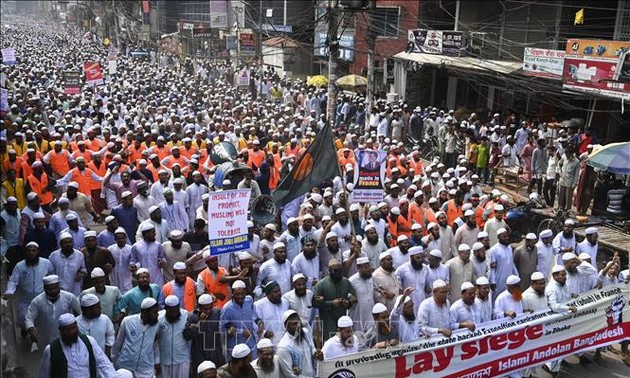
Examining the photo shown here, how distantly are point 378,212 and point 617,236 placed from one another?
183 inches

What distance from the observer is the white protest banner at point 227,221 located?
6.55 m

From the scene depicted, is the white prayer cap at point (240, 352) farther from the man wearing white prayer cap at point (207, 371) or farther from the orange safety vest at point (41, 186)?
the orange safety vest at point (41, 186)

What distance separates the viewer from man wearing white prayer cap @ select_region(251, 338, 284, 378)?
16.7 feet

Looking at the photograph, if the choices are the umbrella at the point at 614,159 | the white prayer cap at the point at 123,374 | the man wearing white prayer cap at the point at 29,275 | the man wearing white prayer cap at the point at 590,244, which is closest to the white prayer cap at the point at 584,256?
the man wearing white prayer cap at the point at 590,244

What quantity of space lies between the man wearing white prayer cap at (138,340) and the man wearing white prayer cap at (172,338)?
8 cm

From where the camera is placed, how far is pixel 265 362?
5.12m

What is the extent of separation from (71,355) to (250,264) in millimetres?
2231

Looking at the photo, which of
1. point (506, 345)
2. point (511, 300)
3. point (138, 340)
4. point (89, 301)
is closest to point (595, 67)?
point (511, 300)

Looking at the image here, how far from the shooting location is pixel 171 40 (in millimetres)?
45625

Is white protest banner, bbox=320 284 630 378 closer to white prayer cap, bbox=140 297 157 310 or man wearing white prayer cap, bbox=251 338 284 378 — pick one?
man wearing white prayer cap, bbox=251 338 284 378

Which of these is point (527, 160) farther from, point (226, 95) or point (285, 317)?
point (226, 95)

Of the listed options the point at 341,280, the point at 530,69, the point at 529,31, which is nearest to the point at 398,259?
the point at 341,280

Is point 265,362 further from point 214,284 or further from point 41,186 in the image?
point 41,186

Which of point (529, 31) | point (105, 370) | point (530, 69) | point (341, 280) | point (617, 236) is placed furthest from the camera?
point (529, 31)
